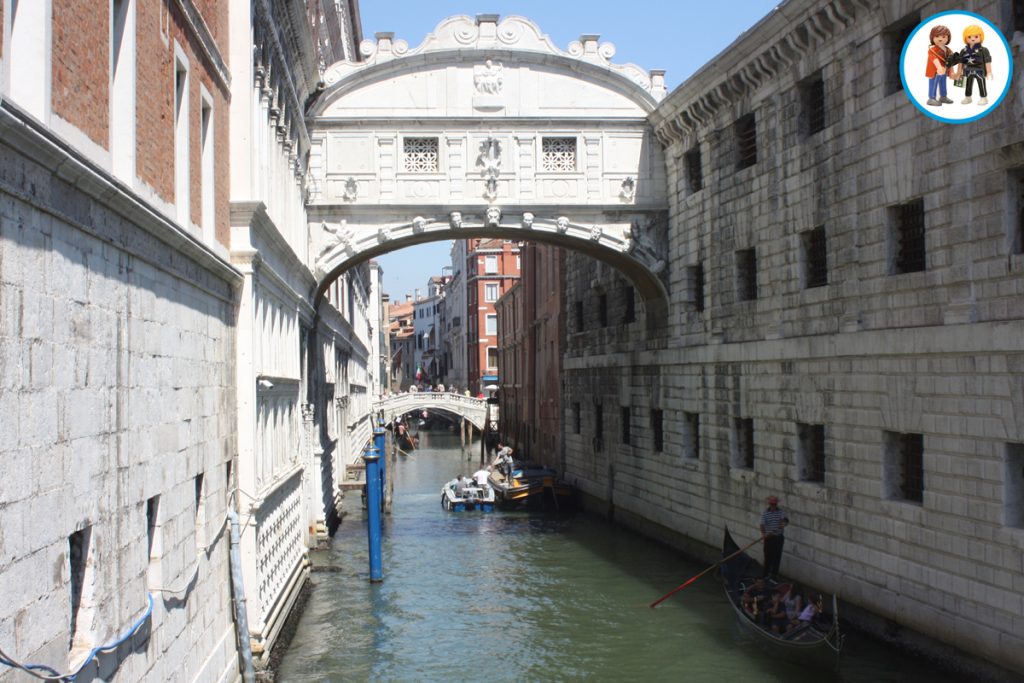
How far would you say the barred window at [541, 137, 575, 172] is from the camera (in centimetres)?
2075

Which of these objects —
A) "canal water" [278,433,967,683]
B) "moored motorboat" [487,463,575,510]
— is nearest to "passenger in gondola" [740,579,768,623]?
"canal water" [278,433,967,683]

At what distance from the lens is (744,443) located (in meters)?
17.8

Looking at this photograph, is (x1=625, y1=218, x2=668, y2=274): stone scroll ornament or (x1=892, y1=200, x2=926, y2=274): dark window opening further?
(x1=625, y1=218, x2=668, y2=274): stone scroll ornament

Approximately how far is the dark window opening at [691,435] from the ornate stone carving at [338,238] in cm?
661

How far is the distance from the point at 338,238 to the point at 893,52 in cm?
1048

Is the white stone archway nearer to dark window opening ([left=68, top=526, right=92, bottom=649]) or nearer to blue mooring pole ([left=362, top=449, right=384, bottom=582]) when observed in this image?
blue mooring pole ([left=362, top=449, right=384, bottom=582])

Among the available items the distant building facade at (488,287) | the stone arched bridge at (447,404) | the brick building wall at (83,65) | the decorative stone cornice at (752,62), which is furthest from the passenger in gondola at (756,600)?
the distant building facade at (488,287)

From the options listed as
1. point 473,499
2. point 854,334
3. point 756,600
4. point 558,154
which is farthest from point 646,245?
point 473,499

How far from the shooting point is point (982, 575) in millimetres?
10977

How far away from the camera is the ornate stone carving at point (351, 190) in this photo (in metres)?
20.4

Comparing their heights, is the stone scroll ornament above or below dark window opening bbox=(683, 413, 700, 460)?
above

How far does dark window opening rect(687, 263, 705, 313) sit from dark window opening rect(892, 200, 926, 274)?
701 cm

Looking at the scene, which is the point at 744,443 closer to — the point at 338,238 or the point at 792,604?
the point at 792,604

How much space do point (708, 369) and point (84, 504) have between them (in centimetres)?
1396
